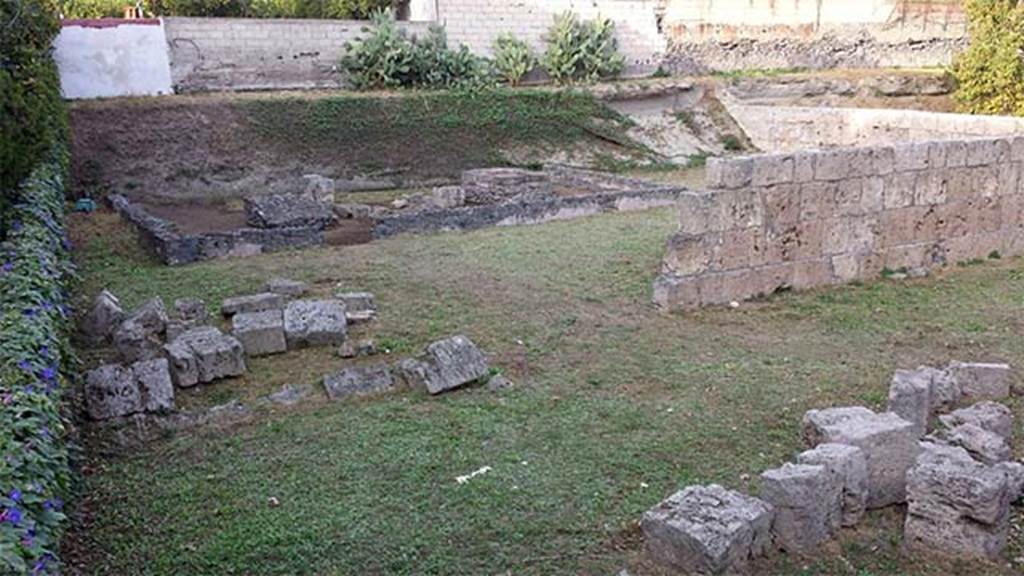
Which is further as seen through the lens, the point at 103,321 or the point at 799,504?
the point at 103,321

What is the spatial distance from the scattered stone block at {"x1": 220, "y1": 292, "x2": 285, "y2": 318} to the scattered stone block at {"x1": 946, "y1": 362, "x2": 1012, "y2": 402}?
6.38 metres

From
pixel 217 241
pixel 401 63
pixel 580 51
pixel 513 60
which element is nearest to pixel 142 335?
pixel 217 241

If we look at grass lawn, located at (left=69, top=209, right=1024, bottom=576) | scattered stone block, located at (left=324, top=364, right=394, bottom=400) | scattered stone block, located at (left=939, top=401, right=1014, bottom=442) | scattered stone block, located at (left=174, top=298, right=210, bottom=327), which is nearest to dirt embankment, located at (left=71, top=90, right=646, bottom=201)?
grass lawn, located at (left=69, top=209, right=1024, bottom=576)

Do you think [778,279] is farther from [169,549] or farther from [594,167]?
[594,167]

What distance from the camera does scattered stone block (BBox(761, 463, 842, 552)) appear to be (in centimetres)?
501

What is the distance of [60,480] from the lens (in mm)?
4301

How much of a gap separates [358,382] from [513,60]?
61.6 feet

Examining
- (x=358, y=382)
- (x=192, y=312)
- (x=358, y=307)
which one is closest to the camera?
(x=358, y=382)

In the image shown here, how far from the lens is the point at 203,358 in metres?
7.53

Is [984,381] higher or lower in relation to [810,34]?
lower

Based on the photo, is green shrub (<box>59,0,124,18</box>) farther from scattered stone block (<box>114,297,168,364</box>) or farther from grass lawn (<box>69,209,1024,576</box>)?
scattered stone block (<box>114,297,168,364</box>)

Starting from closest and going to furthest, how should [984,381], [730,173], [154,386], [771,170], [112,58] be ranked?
[154,386] → [984,381] → [730,173] → [771,170] → [112,58]

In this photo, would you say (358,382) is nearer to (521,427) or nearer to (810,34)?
(521,427)

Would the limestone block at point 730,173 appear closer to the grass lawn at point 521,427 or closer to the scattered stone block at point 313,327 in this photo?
the grass lawn at point 521,427
